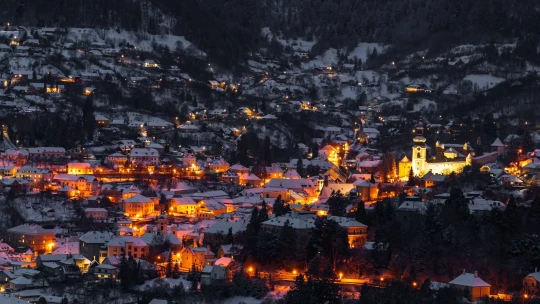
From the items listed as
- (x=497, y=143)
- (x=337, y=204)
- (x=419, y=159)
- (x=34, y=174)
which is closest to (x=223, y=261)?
(x=337, y=204)

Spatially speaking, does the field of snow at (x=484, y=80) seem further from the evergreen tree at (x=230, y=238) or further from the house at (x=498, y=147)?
the evergreen tree at (x=230, y=238)

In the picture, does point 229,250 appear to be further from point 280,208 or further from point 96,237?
point 96,237

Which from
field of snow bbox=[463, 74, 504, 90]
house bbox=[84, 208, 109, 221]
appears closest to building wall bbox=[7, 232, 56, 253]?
house bbox=[84, 208, 109, 221]

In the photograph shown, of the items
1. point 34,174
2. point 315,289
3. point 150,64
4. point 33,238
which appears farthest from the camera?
point 150,64

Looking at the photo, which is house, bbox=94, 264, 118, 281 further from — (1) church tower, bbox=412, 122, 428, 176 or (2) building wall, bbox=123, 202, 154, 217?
(1) church tower, bbox=412, 122, 428, 176


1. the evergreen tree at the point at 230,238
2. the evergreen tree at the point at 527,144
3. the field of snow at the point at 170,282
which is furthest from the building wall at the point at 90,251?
the evergreen tree at the point at 527,144

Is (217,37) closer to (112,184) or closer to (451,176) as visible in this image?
(112,184)
